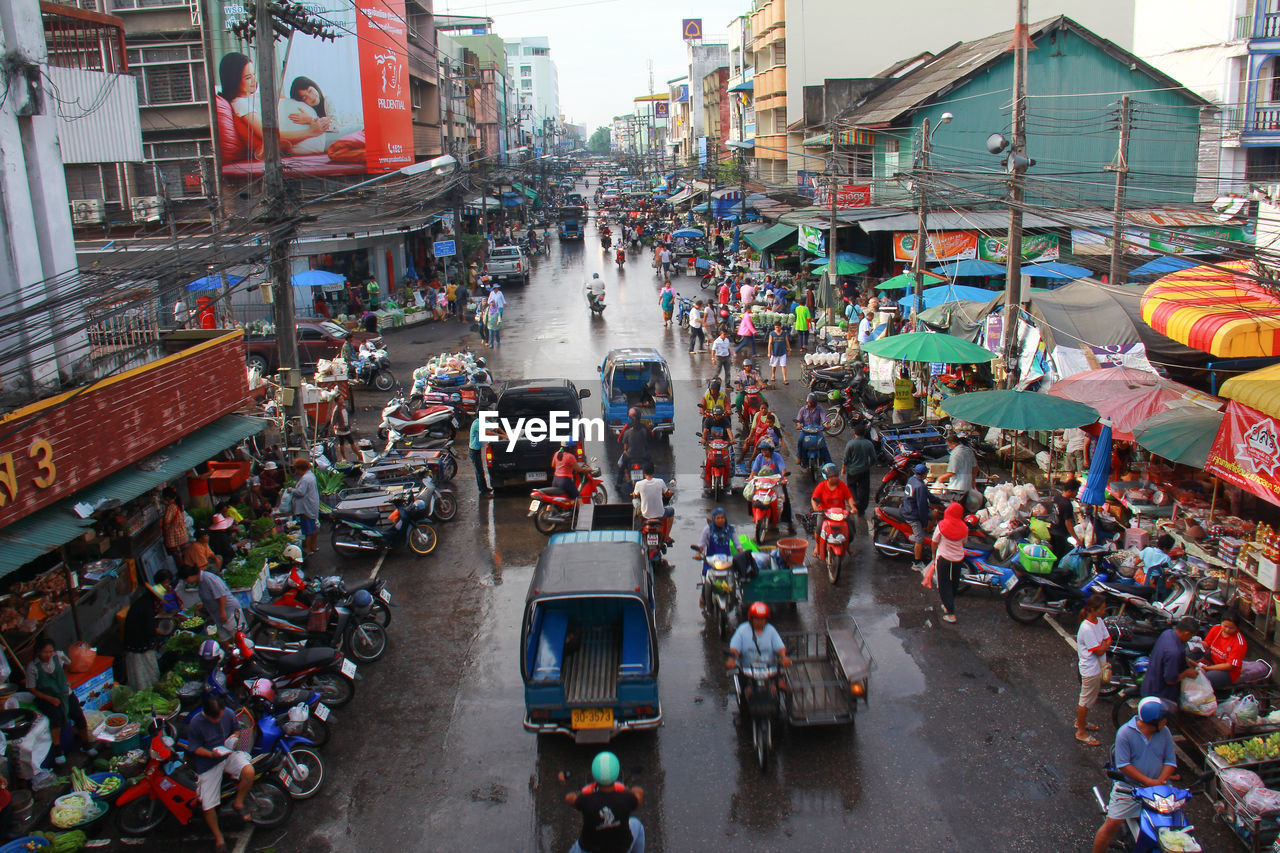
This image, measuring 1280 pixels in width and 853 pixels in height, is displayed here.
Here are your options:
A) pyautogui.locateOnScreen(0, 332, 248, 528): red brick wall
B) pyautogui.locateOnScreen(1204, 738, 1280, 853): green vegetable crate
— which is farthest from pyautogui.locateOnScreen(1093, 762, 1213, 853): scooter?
pyautogui.locateOnScreen(0, 332, 248, 528): red brick wall

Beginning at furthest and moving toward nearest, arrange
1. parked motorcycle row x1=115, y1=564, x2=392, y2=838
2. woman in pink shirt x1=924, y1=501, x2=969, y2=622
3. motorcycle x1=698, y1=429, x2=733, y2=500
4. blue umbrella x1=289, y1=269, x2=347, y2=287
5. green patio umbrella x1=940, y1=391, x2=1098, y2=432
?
blue umbrella x1=289, y1=269, x2=347, y2=287 < motorcycle x1=698, y1=429, x2=733, y2=500 < green patio umbrella x1=940, y1=391, x2=1098, y2=432 < woman in pink shirt x1=924, y1=501, x2=969, y2=622 < parked motorcycle row x1=115, y1=564, x2=392, y2=838

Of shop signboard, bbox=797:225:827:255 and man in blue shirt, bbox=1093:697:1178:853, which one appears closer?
man in blue shirt, bbox=1093:697:1178:853

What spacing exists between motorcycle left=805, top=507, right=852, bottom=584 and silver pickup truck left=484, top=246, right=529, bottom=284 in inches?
1333

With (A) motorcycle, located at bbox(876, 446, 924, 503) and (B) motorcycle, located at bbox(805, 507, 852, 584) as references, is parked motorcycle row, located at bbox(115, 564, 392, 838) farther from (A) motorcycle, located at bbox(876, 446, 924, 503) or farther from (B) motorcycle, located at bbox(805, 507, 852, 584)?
(A) motorcycle, located at bbox(876, 446, 924, 503)

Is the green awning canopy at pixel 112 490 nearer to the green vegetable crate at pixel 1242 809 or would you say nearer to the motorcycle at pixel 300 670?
the motorcycle at pixel 300 670

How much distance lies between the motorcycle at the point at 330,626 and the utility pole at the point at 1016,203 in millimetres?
11176

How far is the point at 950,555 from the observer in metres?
10.5

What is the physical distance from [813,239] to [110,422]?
87.4 ft

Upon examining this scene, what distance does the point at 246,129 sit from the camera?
36375 millimetres

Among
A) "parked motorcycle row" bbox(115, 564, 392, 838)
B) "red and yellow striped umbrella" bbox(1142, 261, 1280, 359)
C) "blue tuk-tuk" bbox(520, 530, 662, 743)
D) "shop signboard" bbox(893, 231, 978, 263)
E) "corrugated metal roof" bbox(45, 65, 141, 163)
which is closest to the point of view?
"parked motorcycle row" bbox(115, 564, 392, 838)

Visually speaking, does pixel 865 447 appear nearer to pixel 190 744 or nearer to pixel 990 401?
pixel 990 401

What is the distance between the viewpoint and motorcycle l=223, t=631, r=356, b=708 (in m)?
9.00

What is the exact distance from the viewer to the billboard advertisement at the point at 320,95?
117 ft

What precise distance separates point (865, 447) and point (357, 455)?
31.6 ft
